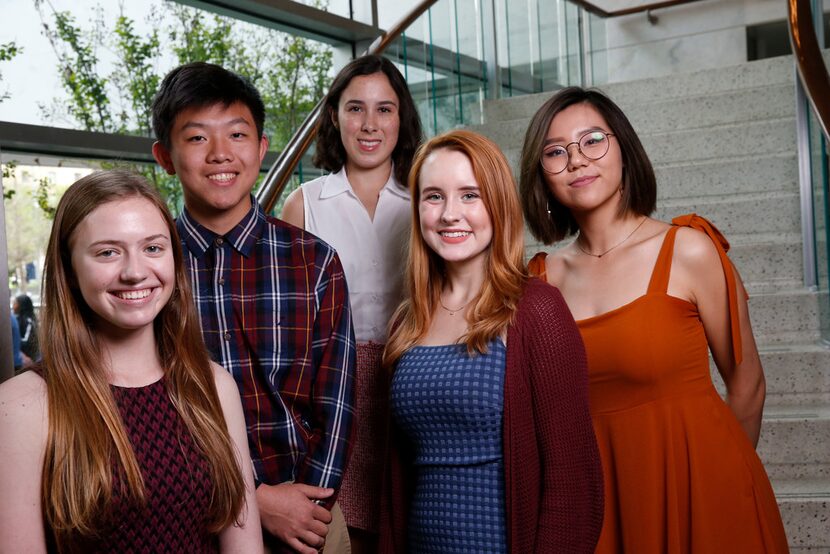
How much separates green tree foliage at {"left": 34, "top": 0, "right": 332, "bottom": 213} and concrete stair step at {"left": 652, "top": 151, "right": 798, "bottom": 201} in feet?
9.59

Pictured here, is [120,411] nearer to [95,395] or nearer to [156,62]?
[95,395]

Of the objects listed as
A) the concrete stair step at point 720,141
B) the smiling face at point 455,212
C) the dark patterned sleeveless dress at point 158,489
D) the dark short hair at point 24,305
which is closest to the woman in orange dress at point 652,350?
the smiling face at point 455,212

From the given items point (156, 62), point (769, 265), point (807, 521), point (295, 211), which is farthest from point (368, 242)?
point (156, 62)

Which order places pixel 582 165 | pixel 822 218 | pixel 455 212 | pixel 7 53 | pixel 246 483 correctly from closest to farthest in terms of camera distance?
pixel 246 483
pixel 455 212
pixel 582 165
pixel 822 218
pixel 7 53

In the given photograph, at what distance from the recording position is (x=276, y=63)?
7.02 meters

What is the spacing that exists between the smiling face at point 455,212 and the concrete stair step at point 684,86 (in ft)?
12.0

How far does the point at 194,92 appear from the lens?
1999mm

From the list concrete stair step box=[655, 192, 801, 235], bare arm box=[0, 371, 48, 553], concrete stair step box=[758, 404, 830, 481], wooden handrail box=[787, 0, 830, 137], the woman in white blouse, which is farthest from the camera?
concrete stair step box=[655, 192, 801, 235]

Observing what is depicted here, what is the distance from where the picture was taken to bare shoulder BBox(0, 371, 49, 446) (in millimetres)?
1439

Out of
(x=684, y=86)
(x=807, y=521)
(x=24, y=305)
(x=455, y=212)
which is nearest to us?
(x=455, y=212)

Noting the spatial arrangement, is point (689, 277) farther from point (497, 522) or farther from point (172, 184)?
point (172, 184)

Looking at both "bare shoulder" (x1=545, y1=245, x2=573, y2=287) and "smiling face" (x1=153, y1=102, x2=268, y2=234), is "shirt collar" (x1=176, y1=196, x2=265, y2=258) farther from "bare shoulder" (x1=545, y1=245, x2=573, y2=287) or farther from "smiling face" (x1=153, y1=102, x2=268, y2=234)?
"bare shoulder" (x1=545, y1=245, x2=573, y2=287)

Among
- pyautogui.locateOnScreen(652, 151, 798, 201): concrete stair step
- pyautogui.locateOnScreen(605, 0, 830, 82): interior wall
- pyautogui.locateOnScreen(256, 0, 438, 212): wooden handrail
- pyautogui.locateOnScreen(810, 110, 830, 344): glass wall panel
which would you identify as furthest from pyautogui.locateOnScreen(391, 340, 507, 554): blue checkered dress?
pyautogui.locateOnScreen(605, 0, 830, 82): interior wall

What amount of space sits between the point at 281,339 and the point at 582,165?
2.71ft
